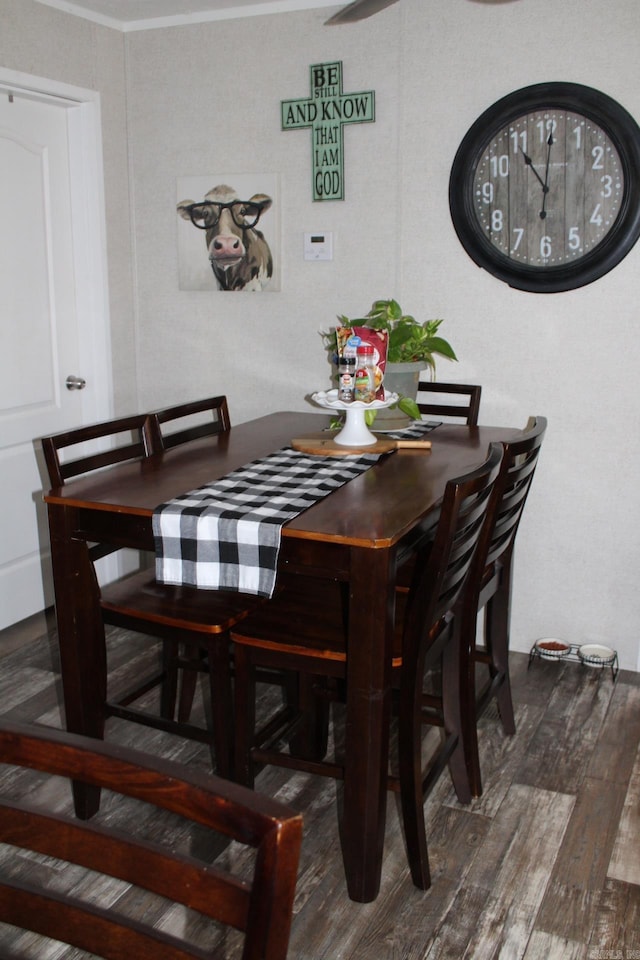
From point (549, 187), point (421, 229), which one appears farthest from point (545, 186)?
point (421, 229)

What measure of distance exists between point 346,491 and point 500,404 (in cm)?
129

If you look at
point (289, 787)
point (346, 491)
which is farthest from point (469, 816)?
point (346, 491)

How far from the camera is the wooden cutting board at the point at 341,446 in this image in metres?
2.57

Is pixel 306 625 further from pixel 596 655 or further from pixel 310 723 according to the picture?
pixel 596 655

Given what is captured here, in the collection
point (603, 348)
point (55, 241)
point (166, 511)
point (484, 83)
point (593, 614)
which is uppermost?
point (484, 83)

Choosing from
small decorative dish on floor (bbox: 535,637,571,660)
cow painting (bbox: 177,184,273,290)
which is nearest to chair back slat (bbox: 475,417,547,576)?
small decorative dish on floor (bbox: 535,637,571,660)

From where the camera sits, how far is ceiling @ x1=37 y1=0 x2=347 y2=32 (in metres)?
3.38

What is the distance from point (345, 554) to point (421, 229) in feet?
5.93

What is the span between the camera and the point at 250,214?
3.60 m

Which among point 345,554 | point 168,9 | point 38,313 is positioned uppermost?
point 168,9

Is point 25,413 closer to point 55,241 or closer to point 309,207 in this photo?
point 55,241

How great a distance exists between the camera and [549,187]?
310 cm

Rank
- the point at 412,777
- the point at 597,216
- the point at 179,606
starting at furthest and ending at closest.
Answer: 1. the point at 597,216
2. the point at 179,606
3. the point at 412,777

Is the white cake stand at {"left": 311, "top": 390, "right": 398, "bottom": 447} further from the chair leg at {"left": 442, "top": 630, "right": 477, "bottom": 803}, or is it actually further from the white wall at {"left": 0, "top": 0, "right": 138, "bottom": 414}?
the white wall at {"left": 0, "top": 0, "right": 138, "bottom": 414}
